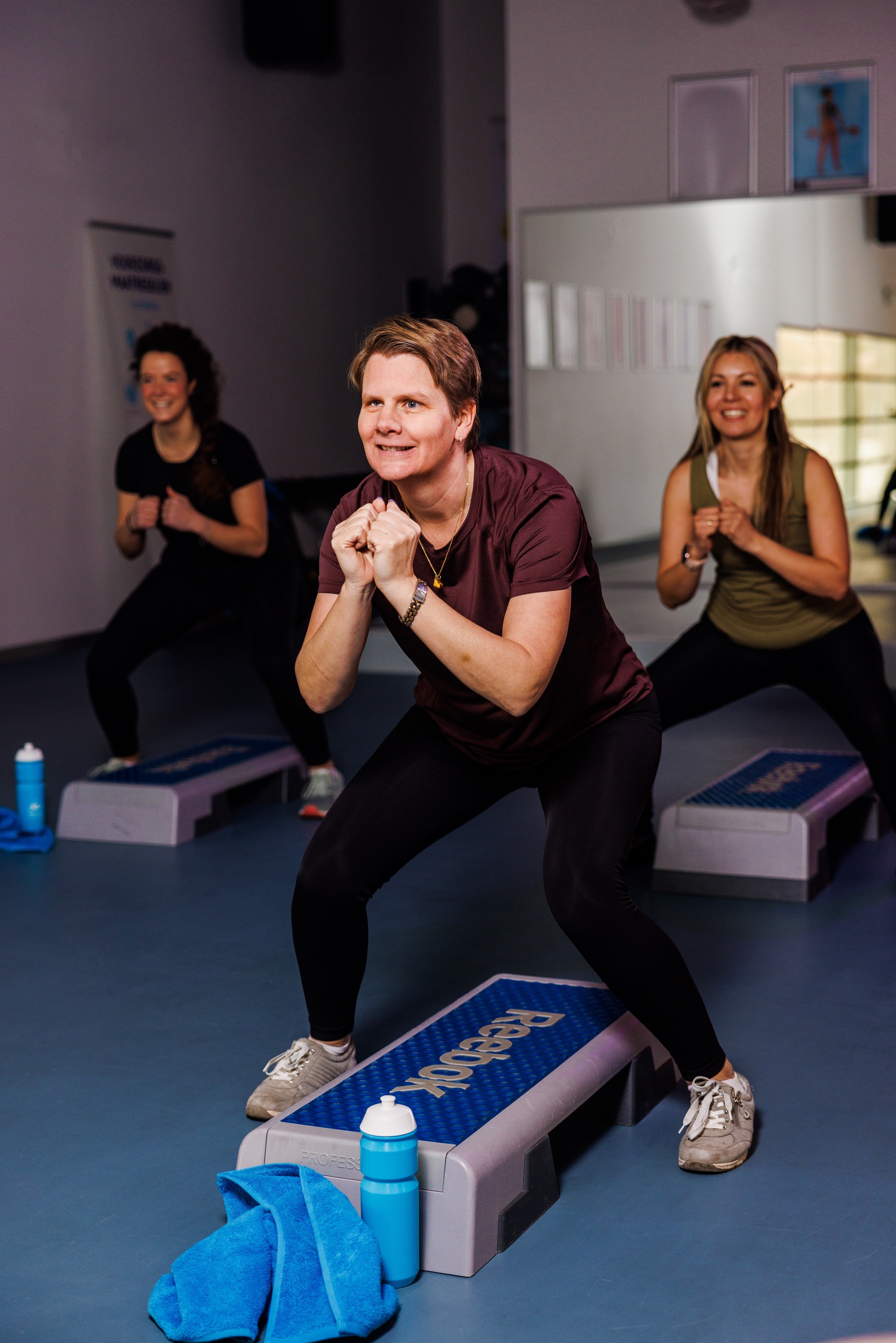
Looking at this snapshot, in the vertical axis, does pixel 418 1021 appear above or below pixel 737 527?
below

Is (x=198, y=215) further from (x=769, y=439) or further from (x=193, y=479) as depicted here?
(x=769, y=439)

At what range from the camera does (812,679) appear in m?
3.49

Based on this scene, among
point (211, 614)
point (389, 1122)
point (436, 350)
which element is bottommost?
point (389, 1122)

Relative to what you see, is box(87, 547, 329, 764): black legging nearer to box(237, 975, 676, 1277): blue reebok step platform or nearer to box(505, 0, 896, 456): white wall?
box(237, 975, 676, 1277): blue reebok step platform

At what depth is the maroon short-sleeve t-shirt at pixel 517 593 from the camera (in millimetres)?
2131

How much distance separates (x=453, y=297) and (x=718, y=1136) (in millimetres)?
8345

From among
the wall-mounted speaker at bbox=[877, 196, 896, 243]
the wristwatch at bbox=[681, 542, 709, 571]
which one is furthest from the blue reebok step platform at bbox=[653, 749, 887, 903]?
the wall-mounted speaker at bbox=[877, 196, 896, 243]

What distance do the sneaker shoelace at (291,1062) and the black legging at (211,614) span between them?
76.0 inches

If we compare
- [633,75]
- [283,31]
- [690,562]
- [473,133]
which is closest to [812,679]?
[690,562]

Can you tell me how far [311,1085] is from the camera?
2.37 metres

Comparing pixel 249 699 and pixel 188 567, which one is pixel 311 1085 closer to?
pixel 188 567

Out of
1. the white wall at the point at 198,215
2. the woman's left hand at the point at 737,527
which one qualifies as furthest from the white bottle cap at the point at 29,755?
the white wall at the point at 198,215

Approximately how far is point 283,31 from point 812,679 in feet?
22.0

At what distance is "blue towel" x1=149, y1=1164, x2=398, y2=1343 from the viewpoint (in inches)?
69.7
